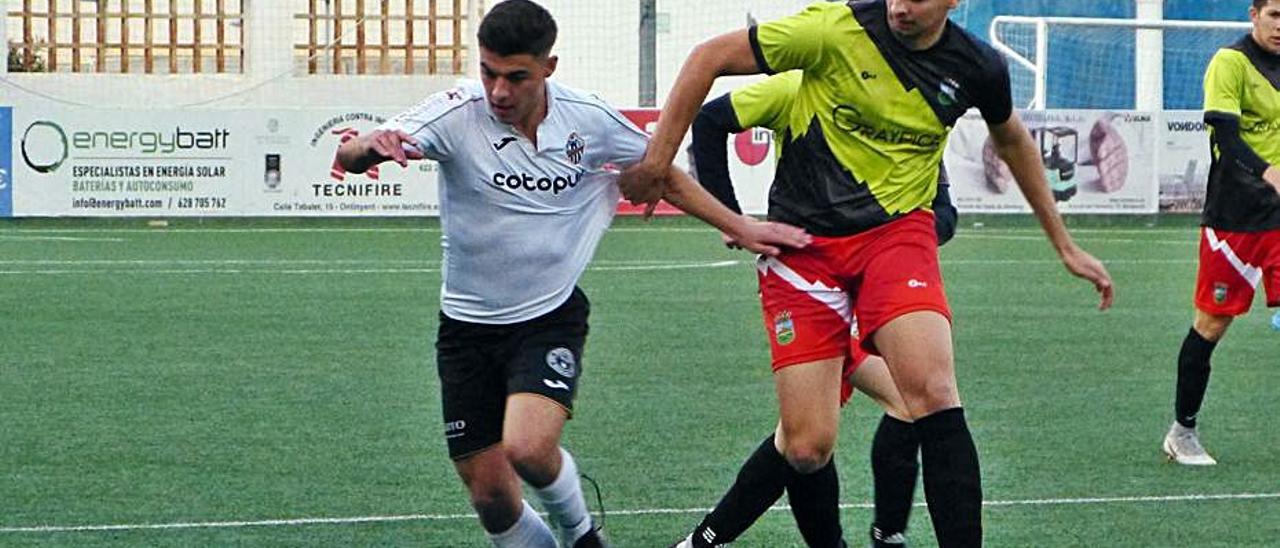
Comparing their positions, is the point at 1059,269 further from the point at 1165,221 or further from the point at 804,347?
the point at 804,347

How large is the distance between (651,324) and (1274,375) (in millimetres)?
4469

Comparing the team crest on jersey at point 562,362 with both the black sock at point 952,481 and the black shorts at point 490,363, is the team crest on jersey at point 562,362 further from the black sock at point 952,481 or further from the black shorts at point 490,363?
the black sock at point 952,481

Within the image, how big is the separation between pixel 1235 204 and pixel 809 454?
3.70 meters

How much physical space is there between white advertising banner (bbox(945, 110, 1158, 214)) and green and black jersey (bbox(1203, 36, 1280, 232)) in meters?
18.1

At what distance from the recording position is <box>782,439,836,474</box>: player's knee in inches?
→ 263

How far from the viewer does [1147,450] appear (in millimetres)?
9922

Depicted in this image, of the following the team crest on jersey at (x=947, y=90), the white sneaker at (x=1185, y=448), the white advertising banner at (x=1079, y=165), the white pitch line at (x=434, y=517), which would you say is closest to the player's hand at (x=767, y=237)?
the team crest on jersey at (x=947, y=90)

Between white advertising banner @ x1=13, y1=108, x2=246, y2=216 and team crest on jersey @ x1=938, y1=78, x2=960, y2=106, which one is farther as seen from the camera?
white advertising banner @ x1=13, y1=108, x2=246, y2=216

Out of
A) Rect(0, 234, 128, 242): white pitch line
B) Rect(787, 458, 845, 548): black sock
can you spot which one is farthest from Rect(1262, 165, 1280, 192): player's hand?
Rect(0, 234, 128, 242): white pitch line

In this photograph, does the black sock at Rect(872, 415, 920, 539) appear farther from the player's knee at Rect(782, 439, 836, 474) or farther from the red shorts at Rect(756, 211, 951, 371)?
the red shorts at Rect(756, 211, 951, 371)

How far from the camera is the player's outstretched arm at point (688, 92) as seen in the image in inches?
251

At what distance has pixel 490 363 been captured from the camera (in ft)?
21.9

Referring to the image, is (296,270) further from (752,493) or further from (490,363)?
(490,363)

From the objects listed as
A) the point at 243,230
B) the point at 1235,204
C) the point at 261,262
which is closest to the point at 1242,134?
the point at 1235,204
